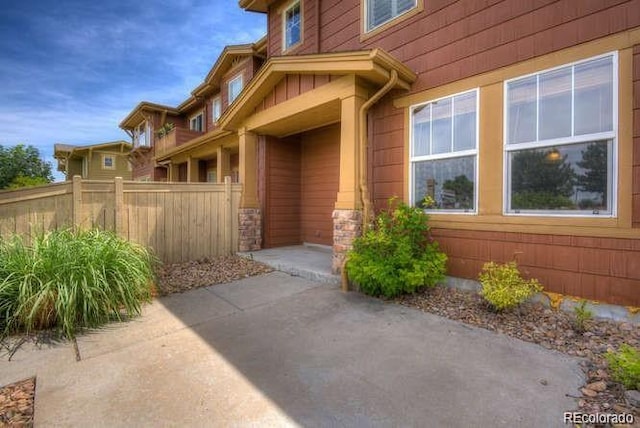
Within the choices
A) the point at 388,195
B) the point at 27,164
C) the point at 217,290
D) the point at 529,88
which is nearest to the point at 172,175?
the point at 217,290

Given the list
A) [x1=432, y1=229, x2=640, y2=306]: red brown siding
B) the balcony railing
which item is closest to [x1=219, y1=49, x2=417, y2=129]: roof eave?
[x1=432, y1=229, x2=640, y2=306]: red brown siding

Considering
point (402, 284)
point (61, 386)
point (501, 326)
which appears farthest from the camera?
point (402, 284)

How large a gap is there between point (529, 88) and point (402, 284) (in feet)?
9.80

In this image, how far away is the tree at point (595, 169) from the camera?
10.9 ft

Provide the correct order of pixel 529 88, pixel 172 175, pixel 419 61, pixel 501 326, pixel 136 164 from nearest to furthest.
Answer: pixel 501 326 → pixel 529 88 → pixel 419 61 → pixel 172 175 → pixel 136 164

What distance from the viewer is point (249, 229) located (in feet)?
23.7

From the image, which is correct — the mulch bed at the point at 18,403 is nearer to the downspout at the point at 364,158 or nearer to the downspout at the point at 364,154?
the downspout at the point at 364,154

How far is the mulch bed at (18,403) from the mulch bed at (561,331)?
365cm

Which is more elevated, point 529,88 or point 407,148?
point 529,88

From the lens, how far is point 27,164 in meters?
27.9

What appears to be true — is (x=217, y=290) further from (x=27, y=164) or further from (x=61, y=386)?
(x=27, y=164)

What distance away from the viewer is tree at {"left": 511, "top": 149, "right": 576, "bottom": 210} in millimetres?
3578

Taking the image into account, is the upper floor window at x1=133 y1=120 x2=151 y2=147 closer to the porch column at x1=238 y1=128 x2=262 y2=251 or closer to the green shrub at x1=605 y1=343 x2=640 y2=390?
the porch column at x1=238 y1=128 x2=262 y2=251

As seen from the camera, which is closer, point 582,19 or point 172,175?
point 582,19
